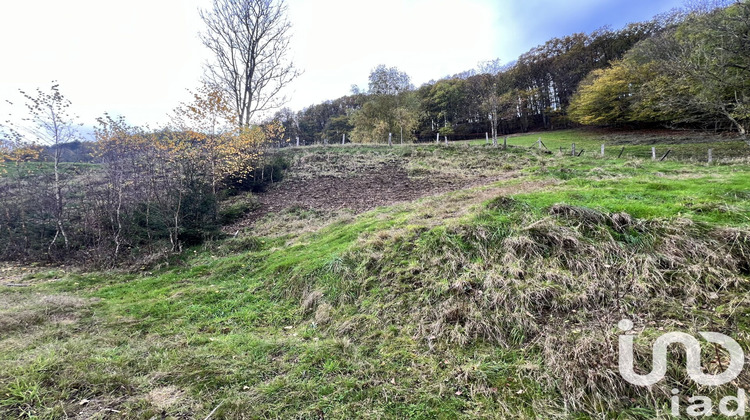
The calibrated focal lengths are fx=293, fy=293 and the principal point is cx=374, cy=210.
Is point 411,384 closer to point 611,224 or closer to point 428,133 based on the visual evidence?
point 611,224

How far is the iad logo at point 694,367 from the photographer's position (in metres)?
2.12

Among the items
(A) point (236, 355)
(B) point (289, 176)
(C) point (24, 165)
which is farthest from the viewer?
(C) point (24, 165)

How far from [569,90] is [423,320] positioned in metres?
49.2

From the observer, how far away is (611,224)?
4.54 m

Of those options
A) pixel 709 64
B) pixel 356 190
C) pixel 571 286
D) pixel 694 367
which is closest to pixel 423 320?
pixel 571 286

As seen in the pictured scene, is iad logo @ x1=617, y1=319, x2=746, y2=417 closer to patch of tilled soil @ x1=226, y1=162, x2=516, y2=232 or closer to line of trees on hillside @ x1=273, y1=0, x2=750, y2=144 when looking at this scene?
patch of tilled soil @ x1=226, y1=162, x2=516, y2=232

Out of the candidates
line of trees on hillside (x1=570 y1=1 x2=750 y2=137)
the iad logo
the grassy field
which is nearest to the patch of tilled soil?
the grassy field

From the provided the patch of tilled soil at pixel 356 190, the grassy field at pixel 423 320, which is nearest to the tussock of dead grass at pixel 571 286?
the grassy field at pixel 423 320

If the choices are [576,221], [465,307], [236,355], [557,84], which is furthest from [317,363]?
[557,84]

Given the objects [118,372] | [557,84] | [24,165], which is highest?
[557,84]

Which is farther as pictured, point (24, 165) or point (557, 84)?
point (557, 84)

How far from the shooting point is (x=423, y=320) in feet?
12.1

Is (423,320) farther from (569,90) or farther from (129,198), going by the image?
(569,90)

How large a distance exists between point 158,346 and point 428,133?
4477cm
